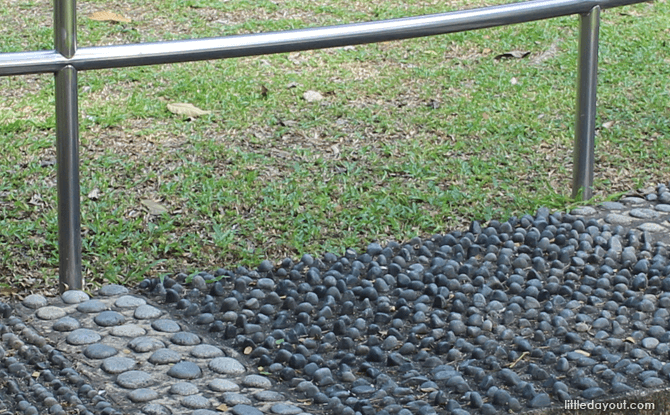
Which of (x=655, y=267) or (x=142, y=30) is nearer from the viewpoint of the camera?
(x=655, y=267)

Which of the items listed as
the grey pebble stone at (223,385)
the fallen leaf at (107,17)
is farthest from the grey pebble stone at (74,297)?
the fallen leaf at (107,17)

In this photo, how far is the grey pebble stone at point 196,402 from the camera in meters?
2.28

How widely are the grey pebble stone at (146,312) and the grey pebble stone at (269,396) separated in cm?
53

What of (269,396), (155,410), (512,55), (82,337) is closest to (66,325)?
(82,337)

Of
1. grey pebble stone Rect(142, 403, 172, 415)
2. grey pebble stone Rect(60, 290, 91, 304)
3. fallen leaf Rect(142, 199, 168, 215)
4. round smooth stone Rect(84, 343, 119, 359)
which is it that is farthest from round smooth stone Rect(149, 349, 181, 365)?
fallen leaf Rect(142, 199, 168, 215)

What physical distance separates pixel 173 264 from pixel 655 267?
4.97 ft

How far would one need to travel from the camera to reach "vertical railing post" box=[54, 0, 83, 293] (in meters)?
2.70

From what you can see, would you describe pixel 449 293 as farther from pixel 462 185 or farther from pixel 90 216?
pixel 90 216

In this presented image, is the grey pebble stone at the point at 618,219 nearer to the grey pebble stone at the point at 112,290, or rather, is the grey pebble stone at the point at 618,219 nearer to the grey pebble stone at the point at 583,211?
the grey pebble stone at the point at 583,211

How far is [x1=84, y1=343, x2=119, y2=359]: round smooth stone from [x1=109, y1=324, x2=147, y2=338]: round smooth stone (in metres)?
0.08

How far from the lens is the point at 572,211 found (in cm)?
347

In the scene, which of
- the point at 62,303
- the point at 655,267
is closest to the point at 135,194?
the point at 62,303

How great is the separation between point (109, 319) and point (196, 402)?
53 cm

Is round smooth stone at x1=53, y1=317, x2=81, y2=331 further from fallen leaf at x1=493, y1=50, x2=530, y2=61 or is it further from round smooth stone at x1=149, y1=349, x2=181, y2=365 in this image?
fallen leaf at x1=493, y1=50, x2=530, y2=61
